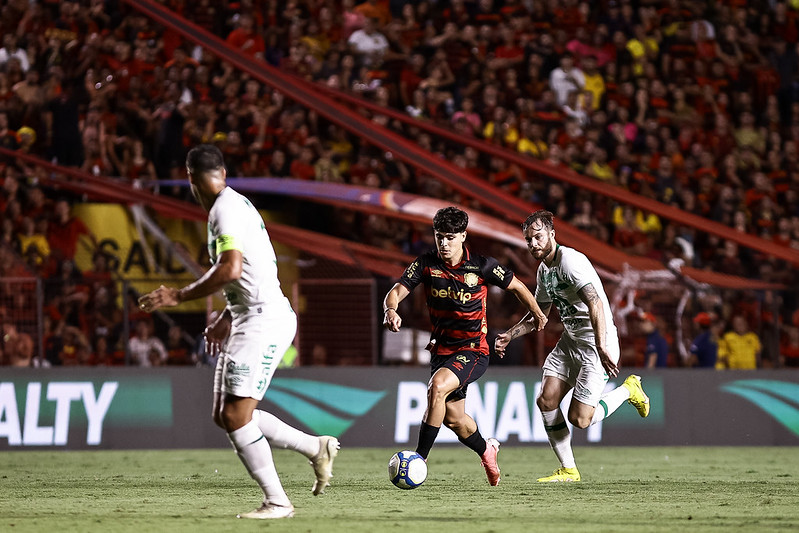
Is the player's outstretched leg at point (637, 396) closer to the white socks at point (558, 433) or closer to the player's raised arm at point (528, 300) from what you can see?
the white socks at point (558, 433)

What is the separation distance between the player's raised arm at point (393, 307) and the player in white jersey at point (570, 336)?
1060mm

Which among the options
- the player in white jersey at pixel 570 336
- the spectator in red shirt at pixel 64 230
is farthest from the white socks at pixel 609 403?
the spectator in red shirt at pixel 64 230

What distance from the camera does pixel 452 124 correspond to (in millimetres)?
21219

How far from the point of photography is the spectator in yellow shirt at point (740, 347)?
16938 millimetres

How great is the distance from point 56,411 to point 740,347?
875 cm

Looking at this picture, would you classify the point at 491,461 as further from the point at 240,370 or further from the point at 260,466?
Answer: the point at 240,370

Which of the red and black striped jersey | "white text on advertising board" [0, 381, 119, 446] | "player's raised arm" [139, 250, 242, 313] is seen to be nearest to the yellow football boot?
the red and black striped jersey

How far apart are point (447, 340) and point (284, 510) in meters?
2.81

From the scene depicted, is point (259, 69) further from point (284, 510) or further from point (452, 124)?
point (284, 510)

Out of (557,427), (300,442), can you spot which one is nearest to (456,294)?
(557,427)

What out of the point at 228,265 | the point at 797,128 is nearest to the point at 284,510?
the point at 228,265

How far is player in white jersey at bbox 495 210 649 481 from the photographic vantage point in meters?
10.8

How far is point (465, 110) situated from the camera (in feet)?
69.6

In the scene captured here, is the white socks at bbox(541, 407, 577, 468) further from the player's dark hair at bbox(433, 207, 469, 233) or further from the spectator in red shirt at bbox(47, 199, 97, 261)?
the spectator in red shirt at bbox(47, 199, 97, 261)
